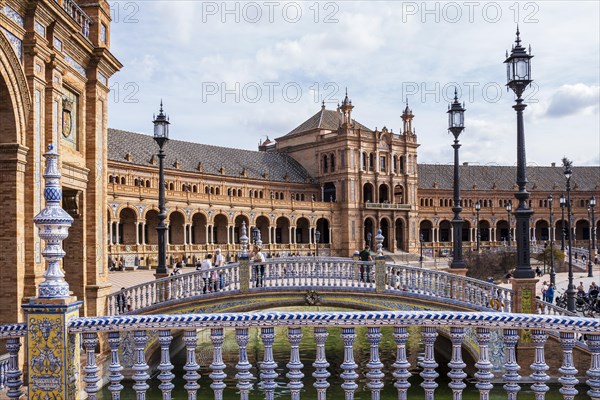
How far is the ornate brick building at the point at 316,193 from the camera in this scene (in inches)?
1993

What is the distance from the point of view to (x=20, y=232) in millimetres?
12672

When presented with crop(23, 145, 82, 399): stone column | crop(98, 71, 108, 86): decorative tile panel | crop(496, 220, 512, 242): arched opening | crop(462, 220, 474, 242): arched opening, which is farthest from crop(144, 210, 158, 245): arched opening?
crop(496, 220, 512, 242): arched opening

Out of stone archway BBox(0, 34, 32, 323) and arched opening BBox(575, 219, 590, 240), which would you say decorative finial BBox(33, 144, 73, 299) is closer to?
stone archway BBox(0, 34, 32, 323)

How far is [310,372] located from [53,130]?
A: 9945 mm

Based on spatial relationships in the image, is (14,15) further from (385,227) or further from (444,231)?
(444,231)

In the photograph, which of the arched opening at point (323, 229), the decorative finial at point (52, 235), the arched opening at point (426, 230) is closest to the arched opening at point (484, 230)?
the arched opening at point (426, 230)

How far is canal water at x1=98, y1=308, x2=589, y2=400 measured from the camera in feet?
49.3

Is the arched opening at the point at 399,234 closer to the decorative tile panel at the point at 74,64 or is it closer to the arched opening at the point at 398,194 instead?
the arched opening at the point at 398,194

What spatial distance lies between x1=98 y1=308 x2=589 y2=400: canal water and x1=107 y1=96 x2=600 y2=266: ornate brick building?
2446cm

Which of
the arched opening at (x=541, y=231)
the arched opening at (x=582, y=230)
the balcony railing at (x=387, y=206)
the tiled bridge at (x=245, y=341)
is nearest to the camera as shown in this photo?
the tiled bridge at (x=245, y=341)

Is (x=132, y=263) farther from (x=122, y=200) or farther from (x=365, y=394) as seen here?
(x=365, y=394)

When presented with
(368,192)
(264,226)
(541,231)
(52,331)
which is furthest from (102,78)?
(541,231)

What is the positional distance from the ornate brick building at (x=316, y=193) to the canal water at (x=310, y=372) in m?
24.5

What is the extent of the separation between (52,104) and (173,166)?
4349cm
